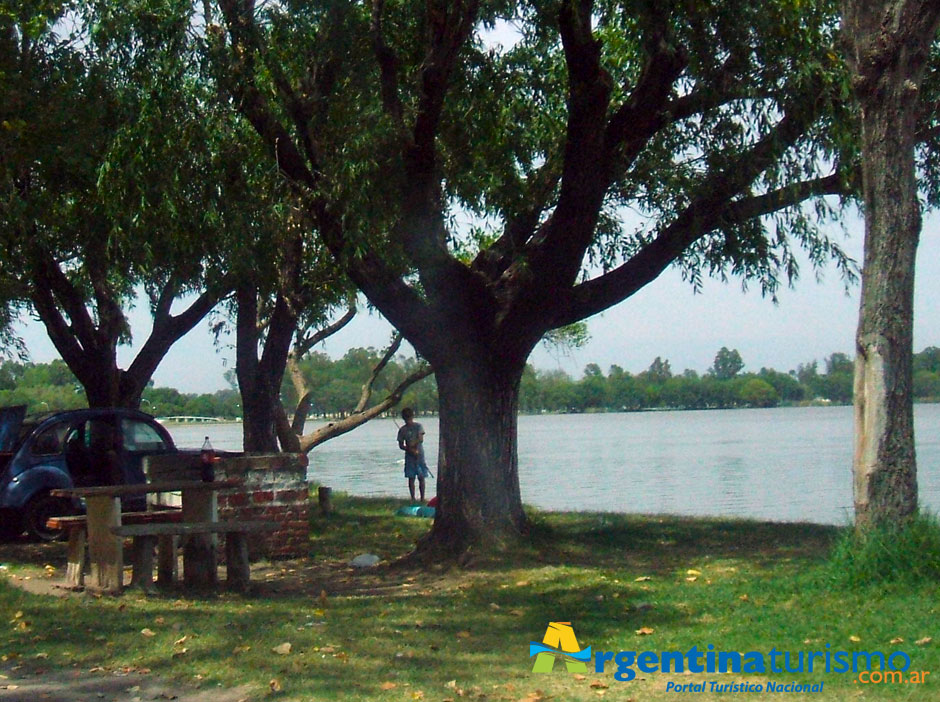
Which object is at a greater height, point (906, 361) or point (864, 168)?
point (864, 168)

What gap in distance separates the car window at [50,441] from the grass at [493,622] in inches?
140

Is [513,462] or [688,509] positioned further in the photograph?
[688,509]

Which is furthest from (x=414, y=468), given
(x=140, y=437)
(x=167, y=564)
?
(x=167, y=564)

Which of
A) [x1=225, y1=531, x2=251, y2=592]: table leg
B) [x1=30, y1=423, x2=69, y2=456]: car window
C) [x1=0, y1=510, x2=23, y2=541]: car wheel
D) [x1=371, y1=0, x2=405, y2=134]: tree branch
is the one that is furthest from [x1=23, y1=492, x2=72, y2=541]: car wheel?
[x1=371, y1=0, x2=405, y2=134]: tree branch

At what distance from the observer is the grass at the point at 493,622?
690cm

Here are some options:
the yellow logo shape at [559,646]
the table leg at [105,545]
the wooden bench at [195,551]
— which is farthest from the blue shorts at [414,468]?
the yellow logo shape at [559,646]

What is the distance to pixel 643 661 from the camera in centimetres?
727

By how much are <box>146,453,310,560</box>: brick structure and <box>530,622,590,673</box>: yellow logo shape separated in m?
5.02

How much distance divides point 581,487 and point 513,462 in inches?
605

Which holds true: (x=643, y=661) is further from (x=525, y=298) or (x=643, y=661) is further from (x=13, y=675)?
(x=525, y=298)

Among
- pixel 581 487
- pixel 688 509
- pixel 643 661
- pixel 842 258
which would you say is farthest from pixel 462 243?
pixel 581 487

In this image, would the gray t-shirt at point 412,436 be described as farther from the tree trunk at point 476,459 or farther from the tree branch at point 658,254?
the tree branch at point 658,254

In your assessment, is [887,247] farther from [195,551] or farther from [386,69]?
[195,551]

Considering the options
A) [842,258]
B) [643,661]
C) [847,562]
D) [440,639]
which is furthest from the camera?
[842,258]
